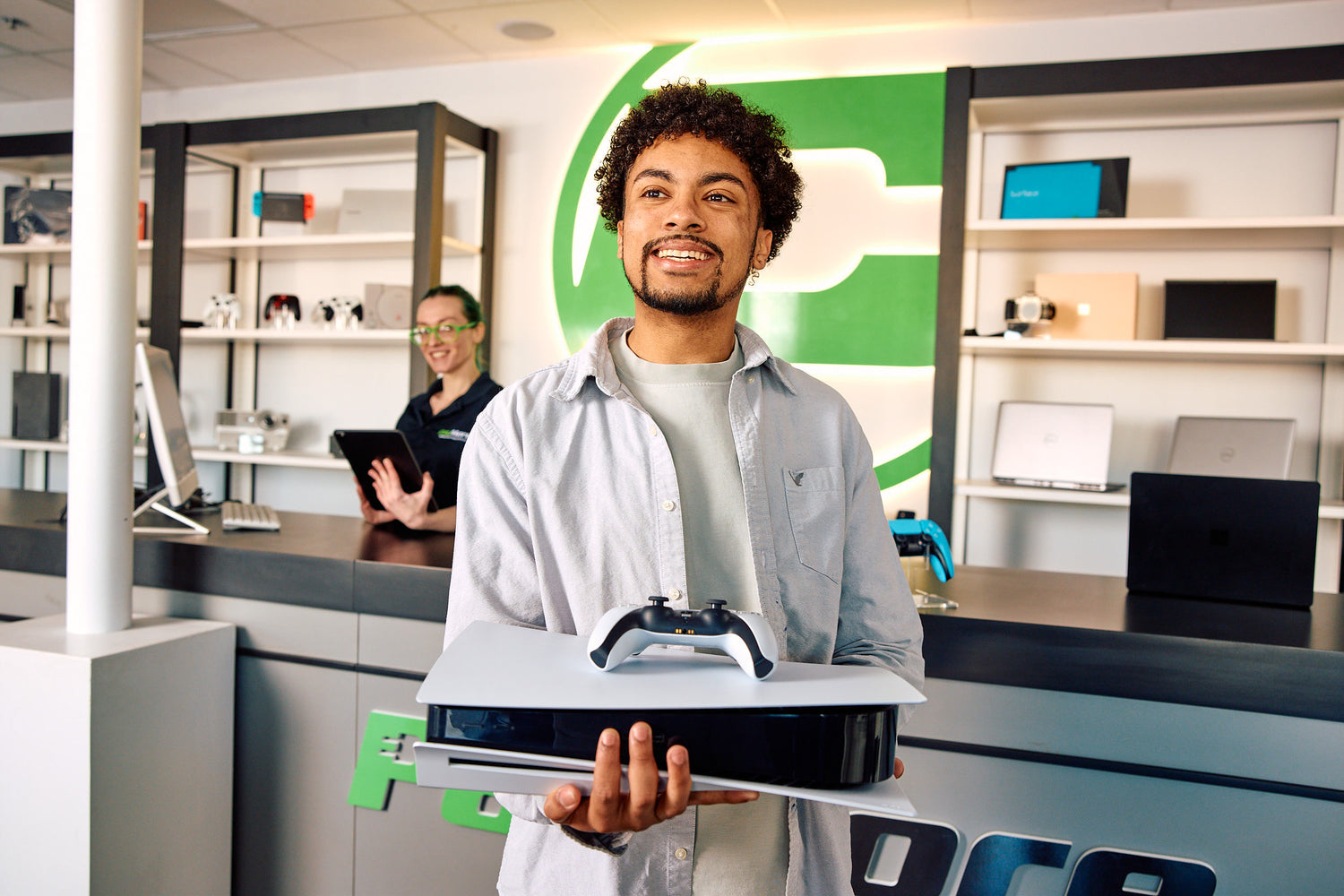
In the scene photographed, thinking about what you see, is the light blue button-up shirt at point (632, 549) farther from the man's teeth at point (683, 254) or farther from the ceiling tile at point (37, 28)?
the ceiling tile at point (37, 28)

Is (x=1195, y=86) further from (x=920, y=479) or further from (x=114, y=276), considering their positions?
(x=114, y=276)

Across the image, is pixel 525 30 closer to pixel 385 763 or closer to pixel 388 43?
pixel 388 43

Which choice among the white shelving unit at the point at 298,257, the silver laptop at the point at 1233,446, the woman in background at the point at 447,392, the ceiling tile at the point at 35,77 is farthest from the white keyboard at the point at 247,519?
the ceiling tile at the point at 35,77

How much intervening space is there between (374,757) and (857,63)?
10.0 feet

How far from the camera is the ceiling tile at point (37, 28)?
3695 mm

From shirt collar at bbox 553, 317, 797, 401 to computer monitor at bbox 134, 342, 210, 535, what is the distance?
1479 mm

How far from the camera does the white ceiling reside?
11.2 ft

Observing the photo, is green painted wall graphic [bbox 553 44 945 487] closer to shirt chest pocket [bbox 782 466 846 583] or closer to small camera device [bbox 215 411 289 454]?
small camera device [bbox 215 411 289 454]

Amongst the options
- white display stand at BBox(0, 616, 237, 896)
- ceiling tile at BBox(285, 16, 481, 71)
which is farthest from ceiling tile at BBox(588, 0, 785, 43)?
white display stand at BBox(0, 616, 237, 896)

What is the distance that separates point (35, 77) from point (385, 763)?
14.7 ft

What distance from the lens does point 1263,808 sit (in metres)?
1.47

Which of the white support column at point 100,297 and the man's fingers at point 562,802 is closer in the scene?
the man's fingers at point 562,802

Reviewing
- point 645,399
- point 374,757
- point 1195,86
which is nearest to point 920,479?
point 1195,86

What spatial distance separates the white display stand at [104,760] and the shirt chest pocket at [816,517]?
1.33 meters
